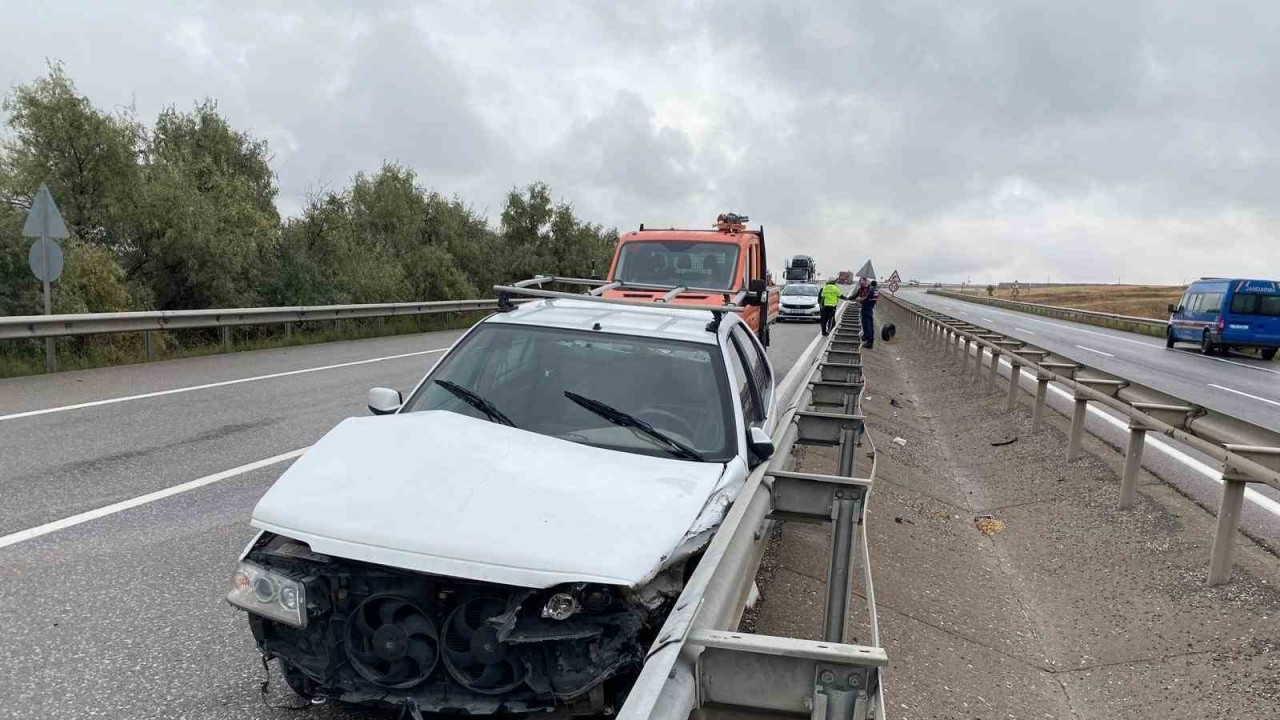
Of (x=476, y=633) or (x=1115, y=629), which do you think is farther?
(x=1115, y=629)

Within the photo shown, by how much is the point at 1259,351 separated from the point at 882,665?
35022 millimetres

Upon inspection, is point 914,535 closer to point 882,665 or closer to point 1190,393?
point 882,665

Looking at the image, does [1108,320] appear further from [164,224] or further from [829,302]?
[164,224]

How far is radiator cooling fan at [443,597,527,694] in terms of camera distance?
9.09 ft

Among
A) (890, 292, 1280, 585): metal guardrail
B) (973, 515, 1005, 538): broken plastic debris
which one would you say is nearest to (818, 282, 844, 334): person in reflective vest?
(890, 292, 1280, 585): metal guardrail

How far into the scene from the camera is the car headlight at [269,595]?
9.41 ft

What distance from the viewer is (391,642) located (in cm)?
282

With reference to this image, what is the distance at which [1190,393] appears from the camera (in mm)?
16250

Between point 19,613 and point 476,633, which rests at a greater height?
point 476,633

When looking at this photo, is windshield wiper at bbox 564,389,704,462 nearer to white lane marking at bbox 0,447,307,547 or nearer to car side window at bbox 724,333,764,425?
car side window at bbox 724,333,764,425

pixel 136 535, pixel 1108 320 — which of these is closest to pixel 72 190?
pixel 136 535

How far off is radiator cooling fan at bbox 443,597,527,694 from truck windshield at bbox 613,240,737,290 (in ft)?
32.0

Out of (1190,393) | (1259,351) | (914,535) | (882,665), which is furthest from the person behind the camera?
(1259,351)

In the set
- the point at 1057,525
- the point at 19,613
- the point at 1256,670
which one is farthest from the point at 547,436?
the point at 1057,525
